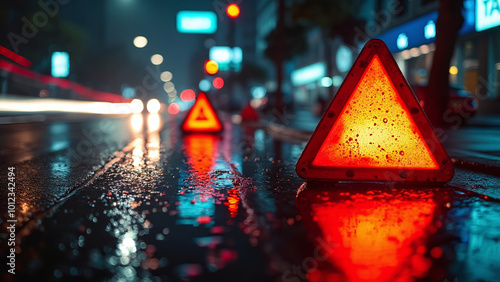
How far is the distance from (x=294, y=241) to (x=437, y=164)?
2806 mm

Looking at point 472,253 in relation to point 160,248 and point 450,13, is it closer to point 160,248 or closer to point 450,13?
point 160,248

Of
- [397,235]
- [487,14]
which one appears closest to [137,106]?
[487,14]

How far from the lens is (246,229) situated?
4.22 m

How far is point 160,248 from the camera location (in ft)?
12.1

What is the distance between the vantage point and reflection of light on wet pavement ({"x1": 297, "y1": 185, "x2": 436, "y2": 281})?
128 inches

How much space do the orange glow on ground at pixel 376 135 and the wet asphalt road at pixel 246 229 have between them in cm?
31

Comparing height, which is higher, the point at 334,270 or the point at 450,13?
the point at 450,13

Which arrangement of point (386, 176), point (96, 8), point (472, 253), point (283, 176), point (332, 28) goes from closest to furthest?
point (472, 253) < point (386, 176) < point (283, 176) < point (332, 28) < point (96, 8)

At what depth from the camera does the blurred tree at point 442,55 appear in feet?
48.1

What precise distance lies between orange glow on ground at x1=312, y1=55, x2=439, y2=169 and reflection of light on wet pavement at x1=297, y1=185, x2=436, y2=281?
1.16 ft

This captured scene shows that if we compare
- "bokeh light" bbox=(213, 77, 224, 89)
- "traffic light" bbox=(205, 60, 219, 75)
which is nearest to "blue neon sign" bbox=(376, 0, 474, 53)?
"traffic light" bbox=(205, 60, 219, 75)

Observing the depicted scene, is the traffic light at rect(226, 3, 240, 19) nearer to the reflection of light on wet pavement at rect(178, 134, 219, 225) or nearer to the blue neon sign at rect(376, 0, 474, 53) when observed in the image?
the reflection of light on wet pavement at rect(178, 134, 219, 225)

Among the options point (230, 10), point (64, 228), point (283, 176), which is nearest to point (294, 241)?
point (64, 228)

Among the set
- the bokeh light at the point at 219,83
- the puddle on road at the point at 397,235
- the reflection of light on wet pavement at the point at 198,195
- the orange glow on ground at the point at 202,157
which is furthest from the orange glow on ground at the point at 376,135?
the bokeh light at the point at 219,83
